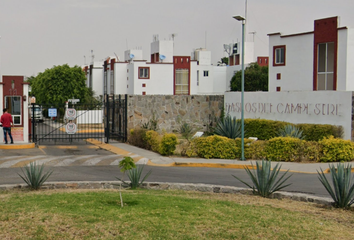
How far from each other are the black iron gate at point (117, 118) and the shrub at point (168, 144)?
627 cm

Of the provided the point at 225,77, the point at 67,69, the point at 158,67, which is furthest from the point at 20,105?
the point at 225,77

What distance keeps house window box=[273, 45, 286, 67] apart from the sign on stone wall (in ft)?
30.3

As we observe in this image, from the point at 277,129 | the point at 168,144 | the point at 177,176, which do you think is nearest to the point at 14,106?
the point at 168,144

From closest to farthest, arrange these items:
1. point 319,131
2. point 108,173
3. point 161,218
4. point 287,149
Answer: point 161,218 → point 108,173 → point 287,149 → point 319,131

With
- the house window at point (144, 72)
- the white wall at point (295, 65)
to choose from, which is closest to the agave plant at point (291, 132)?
the white wall at point (295, 65)

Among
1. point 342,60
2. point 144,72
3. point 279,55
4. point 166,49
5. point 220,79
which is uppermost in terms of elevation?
point 166,49

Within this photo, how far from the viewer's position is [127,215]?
7.73 m

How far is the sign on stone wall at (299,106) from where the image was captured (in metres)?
21.0

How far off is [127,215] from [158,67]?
6496 cm

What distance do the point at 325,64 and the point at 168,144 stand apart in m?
16.6

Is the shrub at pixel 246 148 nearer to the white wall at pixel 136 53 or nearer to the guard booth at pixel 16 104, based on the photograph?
the guard booth at pixel 16 104

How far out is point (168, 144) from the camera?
1944 cm

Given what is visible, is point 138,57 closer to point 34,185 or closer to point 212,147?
point 212,147

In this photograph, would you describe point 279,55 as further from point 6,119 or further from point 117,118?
point 6,119
